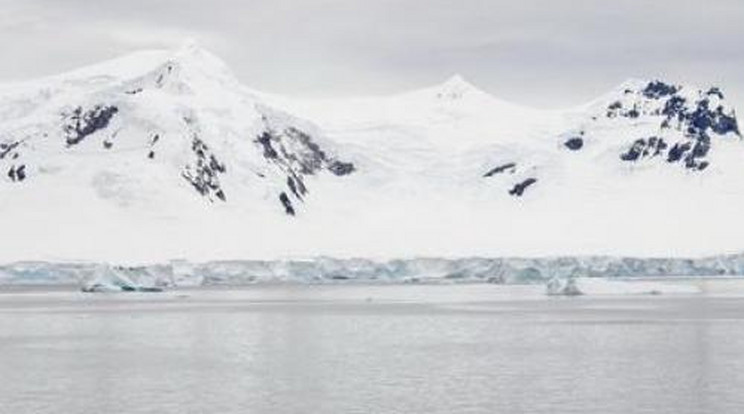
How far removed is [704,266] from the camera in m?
141

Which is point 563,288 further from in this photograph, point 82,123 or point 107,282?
point 82,123

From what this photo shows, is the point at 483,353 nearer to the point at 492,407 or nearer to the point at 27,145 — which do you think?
the point at 492,407

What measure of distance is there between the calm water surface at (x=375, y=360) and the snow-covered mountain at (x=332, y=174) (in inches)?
→ 2741

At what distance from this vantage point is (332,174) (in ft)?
620

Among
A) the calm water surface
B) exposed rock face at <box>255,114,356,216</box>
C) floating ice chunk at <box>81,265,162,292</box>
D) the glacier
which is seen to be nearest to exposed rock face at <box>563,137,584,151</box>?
exposed rock face at <box>255,114,356,216</box>

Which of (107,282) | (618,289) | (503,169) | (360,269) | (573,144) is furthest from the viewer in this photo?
(573,144)

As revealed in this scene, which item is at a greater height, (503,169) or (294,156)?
(294,156)

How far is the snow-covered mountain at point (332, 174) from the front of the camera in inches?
6211

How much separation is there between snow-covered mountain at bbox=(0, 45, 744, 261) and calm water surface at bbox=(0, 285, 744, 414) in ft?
228

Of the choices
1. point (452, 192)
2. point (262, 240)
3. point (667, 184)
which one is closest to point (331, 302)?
point (262, 240)

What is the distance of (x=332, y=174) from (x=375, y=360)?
138873 mm

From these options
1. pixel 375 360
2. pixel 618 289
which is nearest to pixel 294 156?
pixel 618 289

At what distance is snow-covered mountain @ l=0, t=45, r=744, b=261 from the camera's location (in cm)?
15775

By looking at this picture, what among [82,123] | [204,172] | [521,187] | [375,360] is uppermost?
[82,123]
